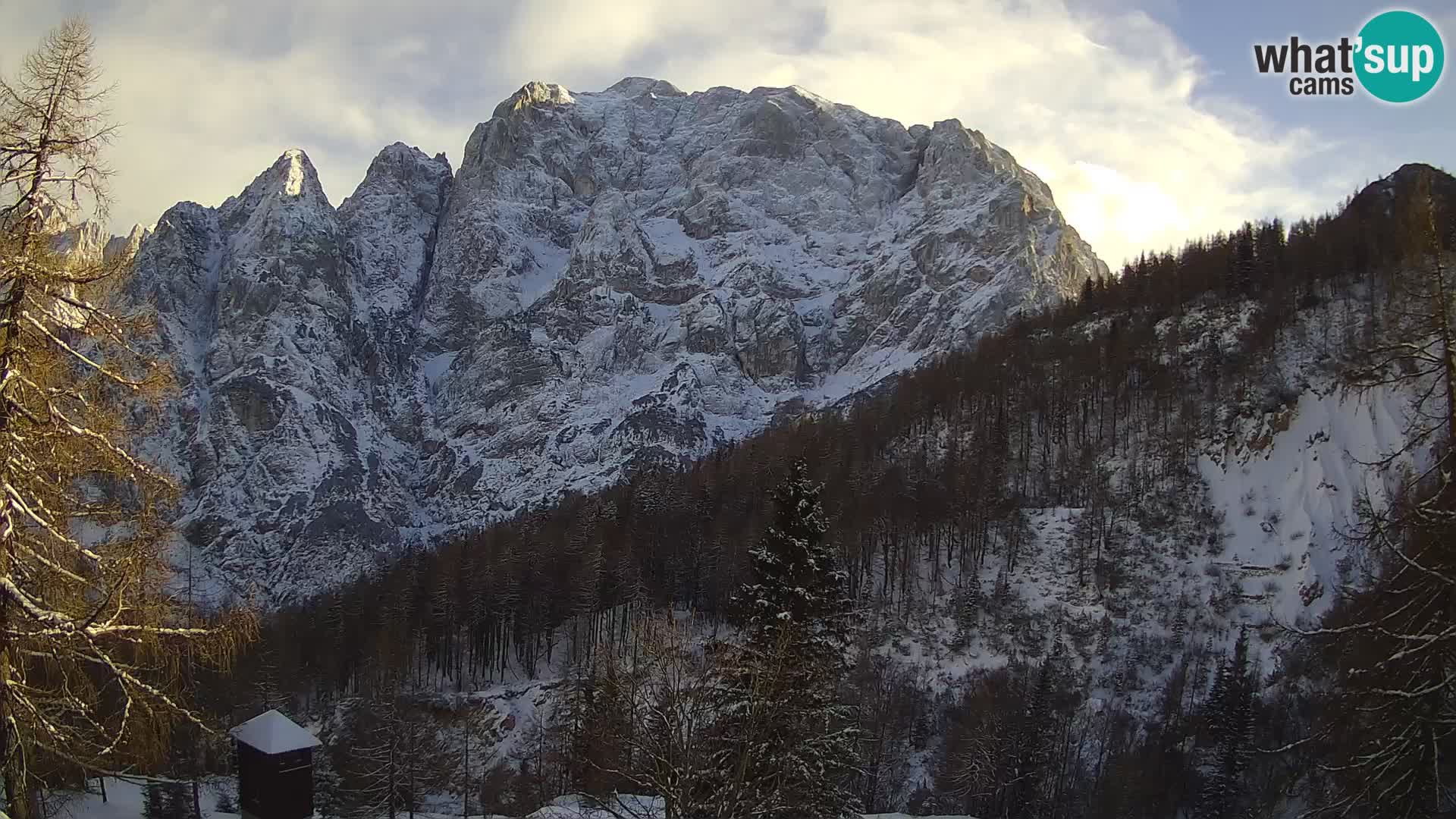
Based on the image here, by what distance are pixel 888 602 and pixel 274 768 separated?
47050 millimetres

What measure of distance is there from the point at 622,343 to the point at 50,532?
617 feet

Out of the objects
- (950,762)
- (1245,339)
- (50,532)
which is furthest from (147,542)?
(1245,339)

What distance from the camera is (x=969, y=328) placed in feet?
581

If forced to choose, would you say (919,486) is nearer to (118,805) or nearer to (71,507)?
(118,805)

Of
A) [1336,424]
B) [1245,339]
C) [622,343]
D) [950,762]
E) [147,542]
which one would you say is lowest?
[950,762]

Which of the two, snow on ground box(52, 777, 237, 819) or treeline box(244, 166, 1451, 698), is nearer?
snow on ground box(52, 777, 237, 819)

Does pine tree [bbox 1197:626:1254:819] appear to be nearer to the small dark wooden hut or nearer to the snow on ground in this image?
the small dark wooden hut

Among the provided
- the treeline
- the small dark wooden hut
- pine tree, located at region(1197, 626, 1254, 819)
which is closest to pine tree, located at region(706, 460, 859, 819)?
the small dark wooden hut

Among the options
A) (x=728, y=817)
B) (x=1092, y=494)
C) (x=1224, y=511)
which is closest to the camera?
(x=728, y=817)

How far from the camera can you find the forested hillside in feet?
159

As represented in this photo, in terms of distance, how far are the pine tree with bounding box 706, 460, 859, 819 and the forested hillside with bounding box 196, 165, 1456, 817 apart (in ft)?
20.0

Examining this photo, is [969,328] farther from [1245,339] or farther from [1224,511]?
[1224,511]

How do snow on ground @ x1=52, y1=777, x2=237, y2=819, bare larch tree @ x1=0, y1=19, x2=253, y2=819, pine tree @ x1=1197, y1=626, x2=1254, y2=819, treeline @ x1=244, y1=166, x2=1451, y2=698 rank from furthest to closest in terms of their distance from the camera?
treeline @ x1=244, y1=166, x2=1451, y2=698 < pine tree @ x1=1197, y1=626, x2=1254, y2=819 < snow on ground @ x1=52, y1=777, x2=237, y2=819 < bare larch tree @ x1=0, y1=19, x2=253, y2=819

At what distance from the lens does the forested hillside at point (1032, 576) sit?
48.6 meters
